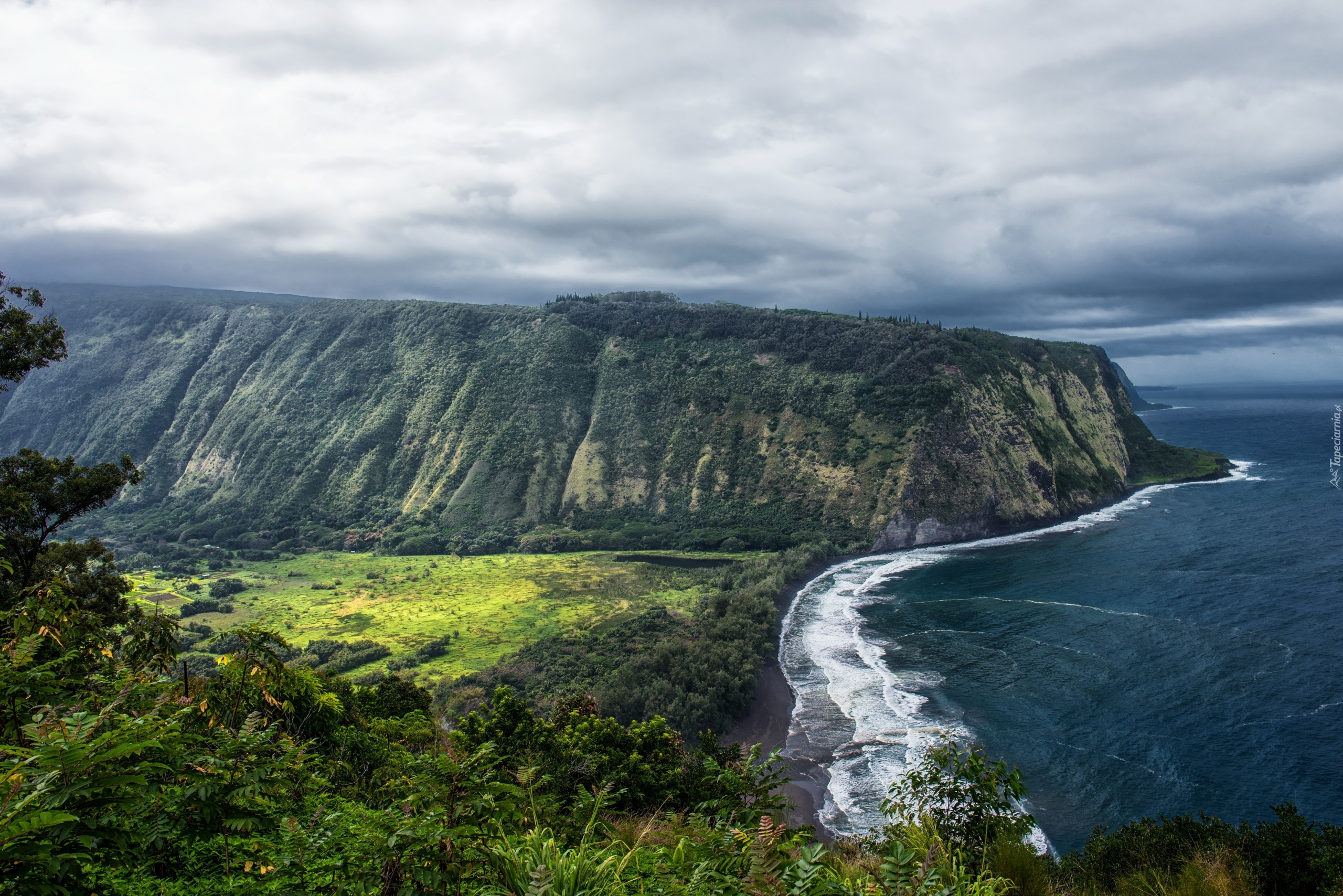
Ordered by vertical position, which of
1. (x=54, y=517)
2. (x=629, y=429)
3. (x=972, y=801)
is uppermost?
(x=54, y=517)

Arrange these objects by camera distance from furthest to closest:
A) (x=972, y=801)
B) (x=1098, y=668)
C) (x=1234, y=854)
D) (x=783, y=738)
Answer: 1. (x=1098, y=668)
2. (x=783, y=738)
3. (x=1234, y=854)
4. (x=972, y=801)

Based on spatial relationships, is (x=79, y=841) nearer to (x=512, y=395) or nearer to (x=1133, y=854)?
(x=1133, y=854)

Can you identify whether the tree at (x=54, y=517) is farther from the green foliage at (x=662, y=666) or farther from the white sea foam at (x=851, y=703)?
the white sea foam at (x=851, y=703)

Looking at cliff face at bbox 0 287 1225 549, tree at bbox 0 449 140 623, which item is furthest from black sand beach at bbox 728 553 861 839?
cliff face at bbox 0 287 1225 549

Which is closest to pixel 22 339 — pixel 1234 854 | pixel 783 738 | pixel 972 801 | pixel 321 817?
pixel 321 817

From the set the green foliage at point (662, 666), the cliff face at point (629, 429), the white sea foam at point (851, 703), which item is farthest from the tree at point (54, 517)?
the cliff face at point (629, 429)

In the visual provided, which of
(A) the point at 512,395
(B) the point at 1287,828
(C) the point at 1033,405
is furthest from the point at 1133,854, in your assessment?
(A) the point at 512,395

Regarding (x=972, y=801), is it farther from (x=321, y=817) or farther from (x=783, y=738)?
(x=783, y=738)
